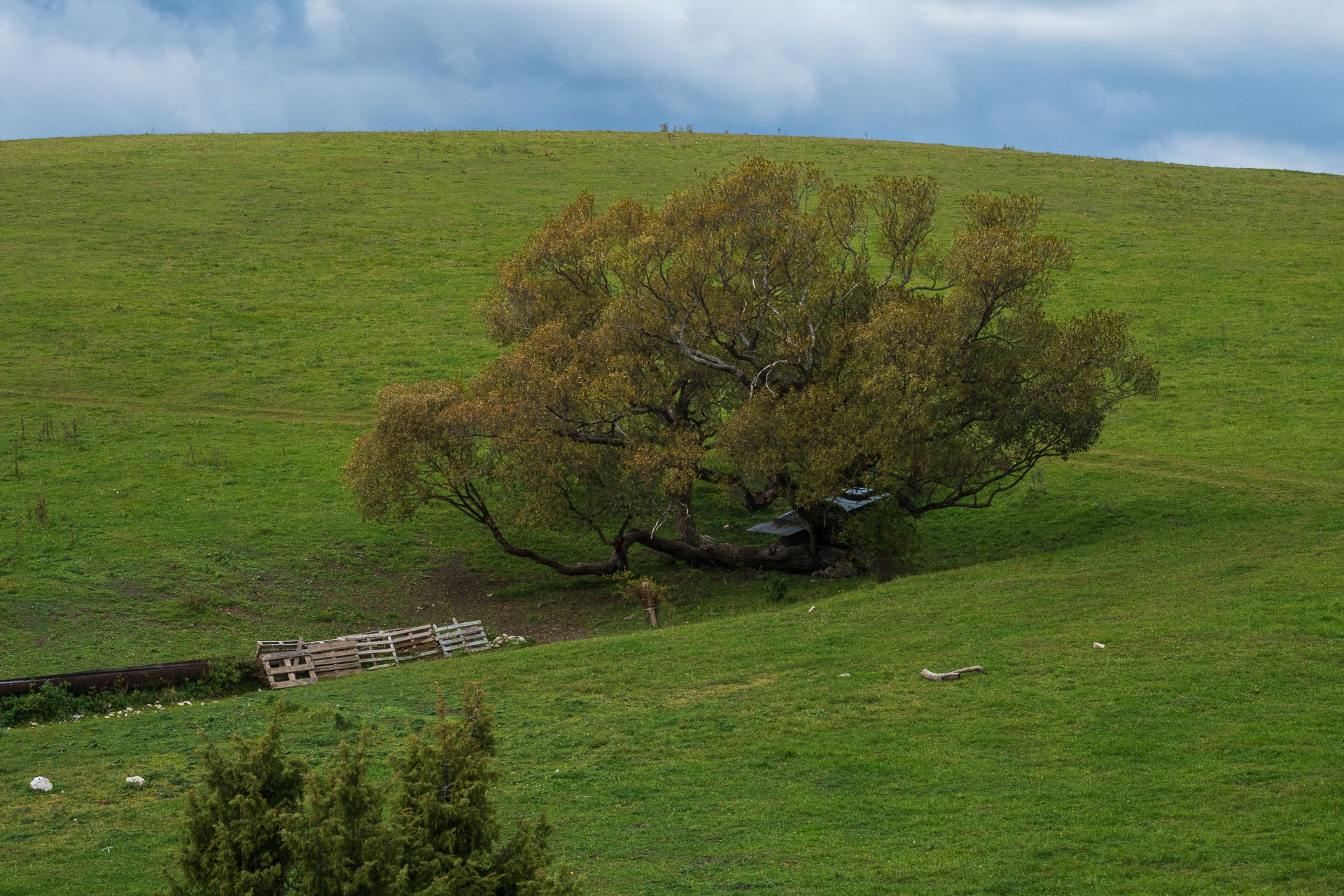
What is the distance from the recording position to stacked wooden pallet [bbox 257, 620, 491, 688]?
27.1m

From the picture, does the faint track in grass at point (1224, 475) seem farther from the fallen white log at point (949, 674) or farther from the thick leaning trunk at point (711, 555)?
the fallen white log at point (949, 674)

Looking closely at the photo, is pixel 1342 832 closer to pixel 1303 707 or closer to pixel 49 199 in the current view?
pixel 1303 707

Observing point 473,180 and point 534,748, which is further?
point 473,180

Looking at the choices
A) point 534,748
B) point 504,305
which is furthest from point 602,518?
point 534,748

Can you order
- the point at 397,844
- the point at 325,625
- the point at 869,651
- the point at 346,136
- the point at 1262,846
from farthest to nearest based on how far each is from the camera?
the point at 346,136
the point at 325,625
the point at 869,651
the point at 1262,846
the point at 397,844

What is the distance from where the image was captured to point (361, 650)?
2884cm

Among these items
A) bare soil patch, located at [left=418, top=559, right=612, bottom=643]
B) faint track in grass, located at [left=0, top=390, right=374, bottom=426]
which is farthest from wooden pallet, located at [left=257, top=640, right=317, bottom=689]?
faint track in grass, located at [left=0, top=390, right=374, bottom=426]

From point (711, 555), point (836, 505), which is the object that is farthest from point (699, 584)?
point (836, 505)

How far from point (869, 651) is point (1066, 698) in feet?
16.7

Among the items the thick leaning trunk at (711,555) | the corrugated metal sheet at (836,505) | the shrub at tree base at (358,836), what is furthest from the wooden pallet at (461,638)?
the shrub at tree base at (358,836)

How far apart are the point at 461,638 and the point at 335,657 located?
3.52m

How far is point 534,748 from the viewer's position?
1902 cm

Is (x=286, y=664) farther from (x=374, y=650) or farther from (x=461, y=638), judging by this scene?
(x=461, y=638)

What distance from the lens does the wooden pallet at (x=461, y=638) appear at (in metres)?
29.7
